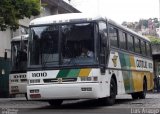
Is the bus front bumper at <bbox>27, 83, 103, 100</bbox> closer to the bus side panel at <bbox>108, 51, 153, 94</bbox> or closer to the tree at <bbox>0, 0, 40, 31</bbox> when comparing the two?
the bus side panel at <bbox>108, 51, 153, 94</bbox>

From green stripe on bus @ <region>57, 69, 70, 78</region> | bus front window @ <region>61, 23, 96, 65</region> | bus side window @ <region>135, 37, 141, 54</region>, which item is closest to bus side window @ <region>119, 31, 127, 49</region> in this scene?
bus side window @ <region>135, 37, 141, 54</region>

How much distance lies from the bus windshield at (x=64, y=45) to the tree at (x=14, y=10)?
4.87 meters

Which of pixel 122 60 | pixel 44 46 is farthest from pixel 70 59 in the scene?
pixel 122 60

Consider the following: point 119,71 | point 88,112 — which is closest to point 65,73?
point 88,112

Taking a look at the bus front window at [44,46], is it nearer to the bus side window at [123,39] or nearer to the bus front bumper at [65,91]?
the bus front bumper at [65,91]

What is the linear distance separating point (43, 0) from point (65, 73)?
19.5 meters

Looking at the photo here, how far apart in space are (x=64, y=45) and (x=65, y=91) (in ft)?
5.07

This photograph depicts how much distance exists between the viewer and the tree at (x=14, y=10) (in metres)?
20.4

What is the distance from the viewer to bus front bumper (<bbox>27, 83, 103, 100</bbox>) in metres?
14.9

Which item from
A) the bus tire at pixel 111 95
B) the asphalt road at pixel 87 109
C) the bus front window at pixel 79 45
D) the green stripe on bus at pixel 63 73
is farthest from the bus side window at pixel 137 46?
the green stripe on bus at pixel 63 73

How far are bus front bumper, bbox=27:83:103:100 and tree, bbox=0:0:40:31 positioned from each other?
5.99 m

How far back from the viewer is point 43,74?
15414 mm

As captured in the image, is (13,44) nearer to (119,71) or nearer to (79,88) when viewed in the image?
(119,71)

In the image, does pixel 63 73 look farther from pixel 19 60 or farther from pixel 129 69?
pixel 19 60
